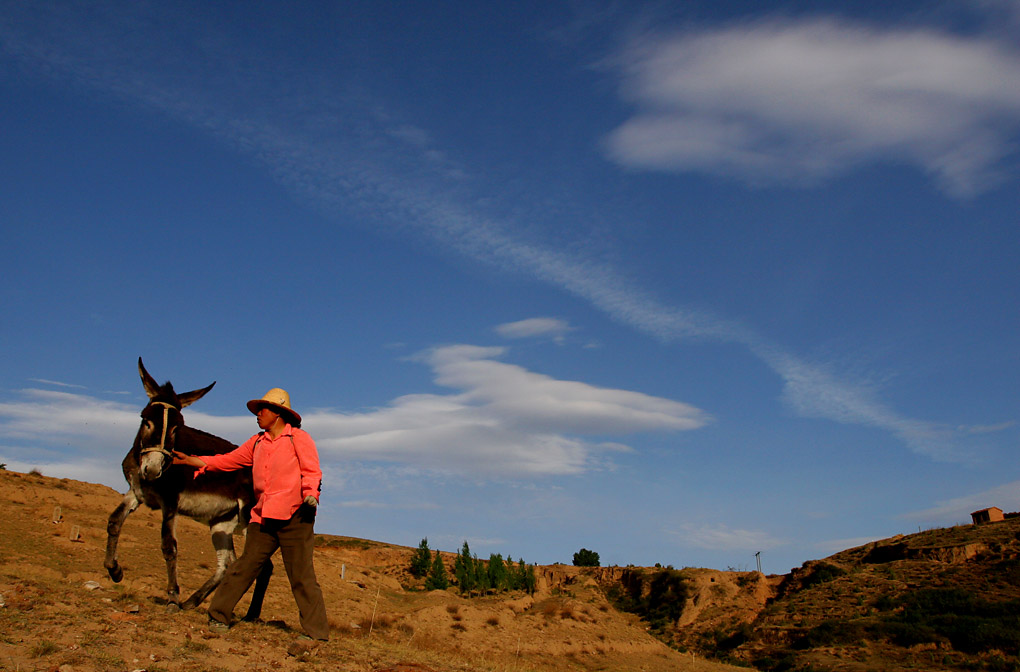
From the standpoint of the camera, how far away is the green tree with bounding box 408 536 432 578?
48062 mm

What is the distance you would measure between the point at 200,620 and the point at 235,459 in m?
1.96

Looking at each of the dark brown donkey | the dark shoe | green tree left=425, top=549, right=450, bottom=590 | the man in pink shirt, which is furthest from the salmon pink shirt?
green tree left=425, top=549, right=450, bottom=590

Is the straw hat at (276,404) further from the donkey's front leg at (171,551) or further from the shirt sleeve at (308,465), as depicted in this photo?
the donkey's front leg at (171,551)

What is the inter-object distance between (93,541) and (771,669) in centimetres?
2904

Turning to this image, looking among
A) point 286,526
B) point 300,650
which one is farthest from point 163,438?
point 300,650

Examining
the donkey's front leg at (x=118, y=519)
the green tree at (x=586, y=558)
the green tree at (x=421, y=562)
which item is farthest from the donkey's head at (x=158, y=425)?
the green tree at (x=586, y=558)

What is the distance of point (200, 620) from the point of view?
830cm

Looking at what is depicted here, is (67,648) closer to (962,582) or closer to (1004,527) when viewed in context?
(962,582)

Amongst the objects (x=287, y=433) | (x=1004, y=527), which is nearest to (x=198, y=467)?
(x=287, y=433)

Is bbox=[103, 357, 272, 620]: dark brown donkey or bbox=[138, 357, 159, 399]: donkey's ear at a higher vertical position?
bbox=[138, 357, 159, 399]: donkey's ear

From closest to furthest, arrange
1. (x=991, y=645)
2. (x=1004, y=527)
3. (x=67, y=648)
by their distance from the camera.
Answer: (x=67, y=648), (x=991, y=645), (x=1004, y=527)

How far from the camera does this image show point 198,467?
9.09m

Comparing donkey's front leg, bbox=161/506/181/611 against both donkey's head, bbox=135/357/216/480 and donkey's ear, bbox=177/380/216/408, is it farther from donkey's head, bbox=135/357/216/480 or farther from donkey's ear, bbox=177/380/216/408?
donkey's ear, bbox=177/380/216/408

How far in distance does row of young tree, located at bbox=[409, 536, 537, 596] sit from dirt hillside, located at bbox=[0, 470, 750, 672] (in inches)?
156
